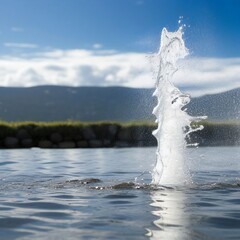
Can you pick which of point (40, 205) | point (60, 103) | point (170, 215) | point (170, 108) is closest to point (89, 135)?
point (170, 108)

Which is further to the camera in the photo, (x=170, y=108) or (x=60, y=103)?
(x=60, y=103)

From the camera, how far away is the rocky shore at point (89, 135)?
20328 millimetres

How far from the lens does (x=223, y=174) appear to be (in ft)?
26.2

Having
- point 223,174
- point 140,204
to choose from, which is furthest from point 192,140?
point 140,204

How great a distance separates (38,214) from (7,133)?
16.6m

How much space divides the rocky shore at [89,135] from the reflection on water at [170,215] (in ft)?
48.6

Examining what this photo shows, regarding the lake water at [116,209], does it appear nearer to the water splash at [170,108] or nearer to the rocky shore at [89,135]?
the water splash at [170,108]

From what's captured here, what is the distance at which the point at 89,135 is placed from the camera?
68.5ft

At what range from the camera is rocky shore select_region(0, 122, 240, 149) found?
20.3 m

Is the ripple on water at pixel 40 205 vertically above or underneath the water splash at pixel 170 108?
underneath

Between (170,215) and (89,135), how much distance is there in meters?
16.8

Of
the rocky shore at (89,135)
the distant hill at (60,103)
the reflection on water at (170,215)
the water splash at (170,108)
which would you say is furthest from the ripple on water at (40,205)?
the distant hill at (60,103)

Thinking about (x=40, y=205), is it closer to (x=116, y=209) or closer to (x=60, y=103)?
(x=116, y=209)

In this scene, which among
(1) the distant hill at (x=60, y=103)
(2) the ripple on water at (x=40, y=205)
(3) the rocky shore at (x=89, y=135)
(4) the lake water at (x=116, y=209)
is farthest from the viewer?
(1) the distant hill at (x=60, y=103)
